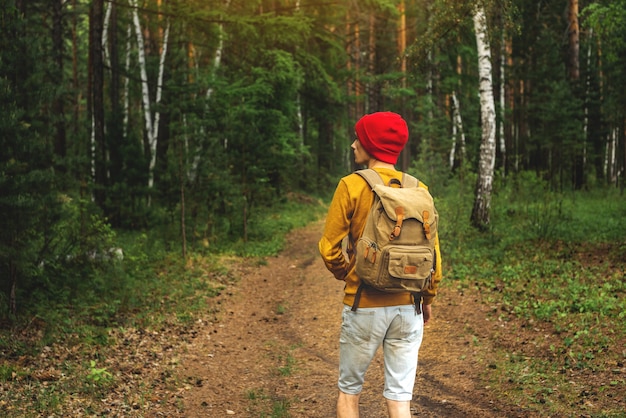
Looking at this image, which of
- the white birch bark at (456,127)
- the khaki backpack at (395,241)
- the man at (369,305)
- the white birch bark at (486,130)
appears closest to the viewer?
the khaki backpack at (395,241)

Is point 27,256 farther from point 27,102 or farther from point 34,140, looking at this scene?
point 27,102

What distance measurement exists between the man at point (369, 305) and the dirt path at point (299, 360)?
243 cm

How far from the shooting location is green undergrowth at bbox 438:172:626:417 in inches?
238

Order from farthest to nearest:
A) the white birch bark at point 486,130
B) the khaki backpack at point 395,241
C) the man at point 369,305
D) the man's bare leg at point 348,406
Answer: the white birch bark at point 486,130
the man's bare leg at point 348,406
the man at point 369,305
the khaki backpack at point 395,241

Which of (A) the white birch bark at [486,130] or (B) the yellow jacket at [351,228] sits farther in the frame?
(A) the white birch bark at [486,130]

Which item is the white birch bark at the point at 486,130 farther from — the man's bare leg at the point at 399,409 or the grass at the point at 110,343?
the man's bare leg at the point at 399,409

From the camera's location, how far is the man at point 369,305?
343 cm

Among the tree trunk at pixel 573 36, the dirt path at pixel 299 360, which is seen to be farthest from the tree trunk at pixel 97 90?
the tree trunk at pixel 573 36

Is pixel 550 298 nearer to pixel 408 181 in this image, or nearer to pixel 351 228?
pixel 408 181

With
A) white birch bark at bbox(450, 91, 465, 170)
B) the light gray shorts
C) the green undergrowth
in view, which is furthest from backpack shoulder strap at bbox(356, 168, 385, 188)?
white birch bark at bbox(450, 91, 465, 170)

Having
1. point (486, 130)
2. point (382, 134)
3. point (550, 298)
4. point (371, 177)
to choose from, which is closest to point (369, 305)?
point (371, 177)

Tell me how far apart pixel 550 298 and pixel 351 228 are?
658 cm

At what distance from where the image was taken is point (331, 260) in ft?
11.4

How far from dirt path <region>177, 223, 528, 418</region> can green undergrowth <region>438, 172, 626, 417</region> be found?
0.41m
